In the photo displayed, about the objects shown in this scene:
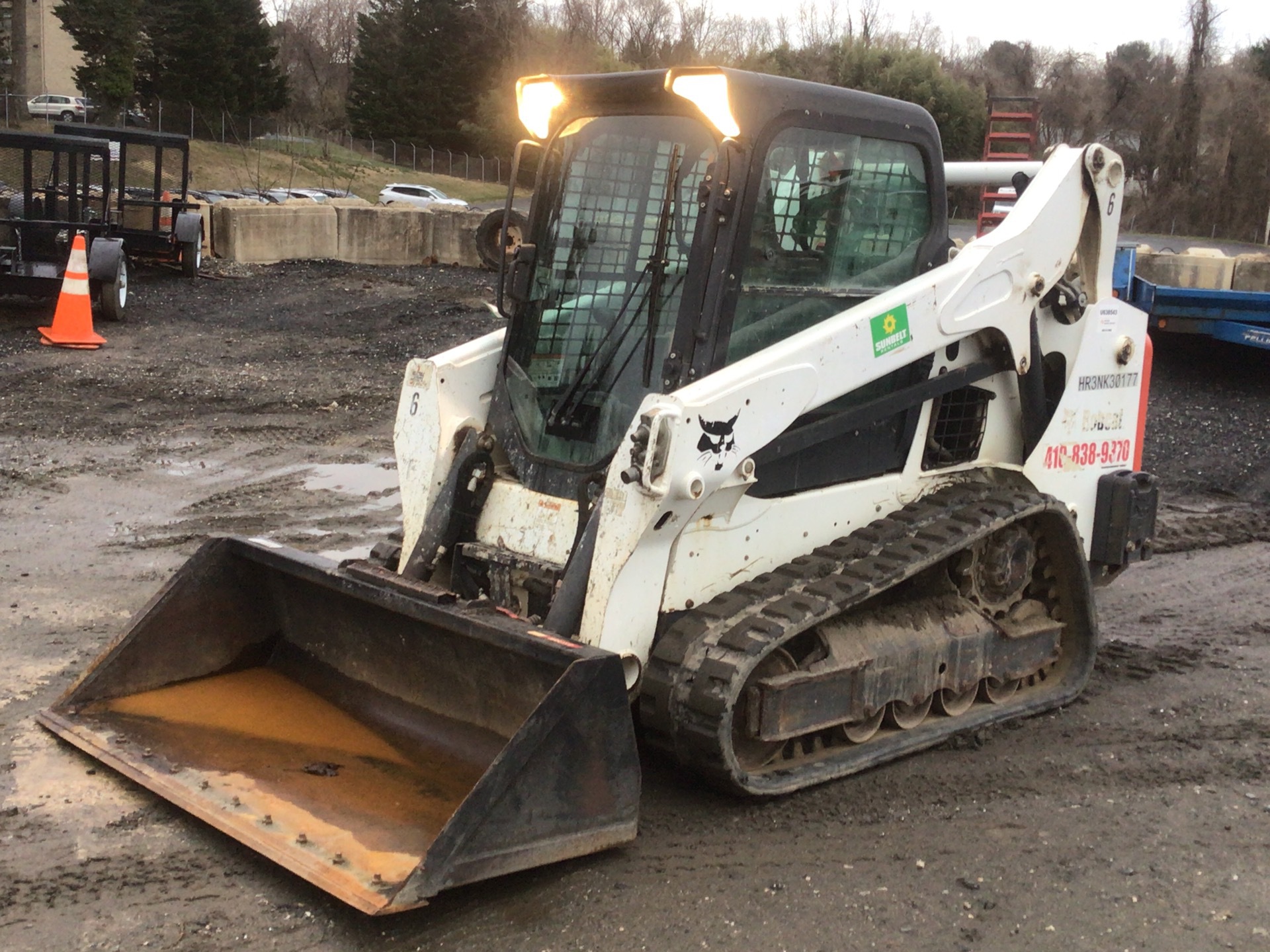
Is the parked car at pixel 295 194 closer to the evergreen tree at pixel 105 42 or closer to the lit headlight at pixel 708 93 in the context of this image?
the evergreen tree at pixel 105 42

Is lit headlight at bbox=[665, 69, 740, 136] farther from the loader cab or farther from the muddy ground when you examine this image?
the muddy ground

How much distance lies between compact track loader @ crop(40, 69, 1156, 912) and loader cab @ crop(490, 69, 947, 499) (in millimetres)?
12

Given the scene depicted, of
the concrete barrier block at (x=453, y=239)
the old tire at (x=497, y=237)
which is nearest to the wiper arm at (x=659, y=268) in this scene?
the old tire at (x=497, y=237)

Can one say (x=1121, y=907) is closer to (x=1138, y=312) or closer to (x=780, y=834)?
(x=780, y=834)

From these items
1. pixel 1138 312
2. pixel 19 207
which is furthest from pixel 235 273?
pixel 1138 312

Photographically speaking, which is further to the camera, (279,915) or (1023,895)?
(1023,895)

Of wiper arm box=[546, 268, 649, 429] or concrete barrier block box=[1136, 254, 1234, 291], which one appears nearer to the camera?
wiper arm box=[546, 268, 649, 429]

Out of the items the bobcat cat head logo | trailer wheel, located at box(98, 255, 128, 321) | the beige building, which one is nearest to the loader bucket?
the bobcat cat head logo

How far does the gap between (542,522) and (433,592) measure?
21.2 inches

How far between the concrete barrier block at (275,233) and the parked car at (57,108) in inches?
1167

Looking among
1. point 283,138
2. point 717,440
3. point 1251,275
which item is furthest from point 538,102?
point 283,138

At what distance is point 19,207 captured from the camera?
1486 cm

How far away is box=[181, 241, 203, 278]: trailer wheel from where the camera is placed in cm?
1711

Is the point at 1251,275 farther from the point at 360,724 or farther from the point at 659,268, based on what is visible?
→ the point at 360,724
